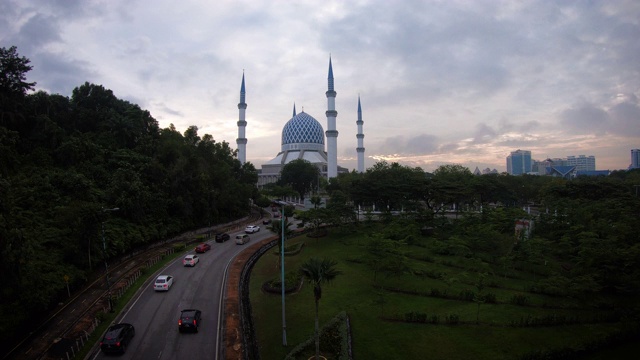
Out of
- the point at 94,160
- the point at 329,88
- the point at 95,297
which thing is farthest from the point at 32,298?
the point at 329,88

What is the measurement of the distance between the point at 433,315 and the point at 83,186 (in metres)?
33.1

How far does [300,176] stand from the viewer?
8819 cm

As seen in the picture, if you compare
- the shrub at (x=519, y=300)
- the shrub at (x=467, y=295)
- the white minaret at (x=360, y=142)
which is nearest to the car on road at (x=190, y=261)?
the shrub at (x=467, y=295)

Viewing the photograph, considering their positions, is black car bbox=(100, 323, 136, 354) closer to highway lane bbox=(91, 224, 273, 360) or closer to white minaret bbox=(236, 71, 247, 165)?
highway lane bbox=(91, 224, 273, 360)

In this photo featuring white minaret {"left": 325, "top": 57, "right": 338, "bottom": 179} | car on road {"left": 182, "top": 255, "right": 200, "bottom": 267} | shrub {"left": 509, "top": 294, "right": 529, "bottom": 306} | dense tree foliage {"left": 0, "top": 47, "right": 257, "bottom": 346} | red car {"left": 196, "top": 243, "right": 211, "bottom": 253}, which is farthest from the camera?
white minaret {"left": 325, "top": 57, "right": 338, "bottom": 179}

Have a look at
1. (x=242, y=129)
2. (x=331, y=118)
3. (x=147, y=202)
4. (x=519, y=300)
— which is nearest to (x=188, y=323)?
(x=519, y=300)

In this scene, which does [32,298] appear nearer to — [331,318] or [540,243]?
Answer: [331,318]

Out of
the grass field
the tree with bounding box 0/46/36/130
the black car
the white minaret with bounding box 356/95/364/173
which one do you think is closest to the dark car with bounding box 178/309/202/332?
the black car

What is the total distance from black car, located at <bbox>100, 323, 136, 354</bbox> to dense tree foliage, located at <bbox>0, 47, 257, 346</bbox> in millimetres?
5056

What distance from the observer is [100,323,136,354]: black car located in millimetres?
18561

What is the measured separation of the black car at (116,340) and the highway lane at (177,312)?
1.04 ft

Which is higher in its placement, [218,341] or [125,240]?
[125,240]

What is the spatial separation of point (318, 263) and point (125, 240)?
24792 millimetres

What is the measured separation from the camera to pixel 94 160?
145ft
